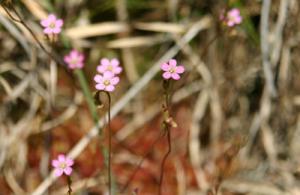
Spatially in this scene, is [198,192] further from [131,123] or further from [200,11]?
[200,11]

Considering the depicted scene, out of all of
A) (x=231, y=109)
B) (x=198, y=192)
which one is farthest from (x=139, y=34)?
(x=198, y=192)

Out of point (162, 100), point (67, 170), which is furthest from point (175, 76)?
point (162, 100)

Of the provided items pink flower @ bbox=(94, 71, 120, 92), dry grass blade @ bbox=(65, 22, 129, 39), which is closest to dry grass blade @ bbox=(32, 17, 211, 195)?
dry grass blade @ bbox=(65, 22, 129, 39)

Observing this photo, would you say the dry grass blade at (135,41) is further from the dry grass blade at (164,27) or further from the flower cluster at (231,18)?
the flower cluster at (231,18)

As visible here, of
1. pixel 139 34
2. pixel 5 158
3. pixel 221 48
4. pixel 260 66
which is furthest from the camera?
pixel 139 34

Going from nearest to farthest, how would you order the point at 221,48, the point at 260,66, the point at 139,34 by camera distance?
the point at 260,66, the point at 221,48, the point at 139,34

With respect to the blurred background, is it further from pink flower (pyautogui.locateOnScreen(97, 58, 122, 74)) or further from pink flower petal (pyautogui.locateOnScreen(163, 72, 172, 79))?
pink flower petal (pyautogui.locateOnScreen(163, 72, 172, 79))

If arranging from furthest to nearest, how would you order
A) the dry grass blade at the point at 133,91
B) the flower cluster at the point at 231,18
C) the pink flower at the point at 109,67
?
the dry grass blade at the point at 133,91
the flower cluster at the point at 231,18
the pink flower at the point at 109,67

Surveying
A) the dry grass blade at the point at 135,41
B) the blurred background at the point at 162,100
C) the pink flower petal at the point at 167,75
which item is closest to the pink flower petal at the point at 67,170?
the pink flower petal at the point at 167,75

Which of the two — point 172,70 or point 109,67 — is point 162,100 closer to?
point 109,67
